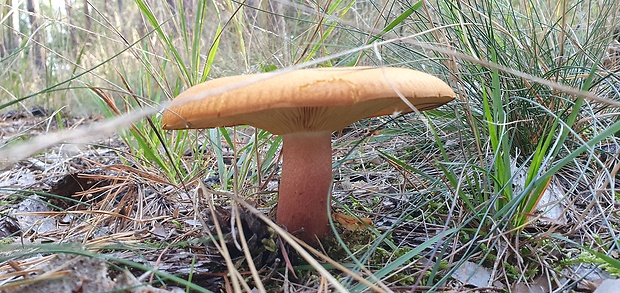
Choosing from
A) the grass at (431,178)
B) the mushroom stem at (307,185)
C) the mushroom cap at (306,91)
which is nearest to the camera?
the mushroom cap at (306,91)

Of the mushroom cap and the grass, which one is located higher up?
the mushroom cap

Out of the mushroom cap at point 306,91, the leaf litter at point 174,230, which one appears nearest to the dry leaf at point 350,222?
the leaf litter at point 174,230

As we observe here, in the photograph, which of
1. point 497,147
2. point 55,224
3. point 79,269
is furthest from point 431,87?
point 55,224

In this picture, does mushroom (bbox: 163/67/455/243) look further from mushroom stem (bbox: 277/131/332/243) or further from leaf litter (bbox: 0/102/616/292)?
leaf litter (bbox: 0/102/616/292)

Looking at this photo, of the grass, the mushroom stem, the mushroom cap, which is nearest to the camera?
the mushroom cap

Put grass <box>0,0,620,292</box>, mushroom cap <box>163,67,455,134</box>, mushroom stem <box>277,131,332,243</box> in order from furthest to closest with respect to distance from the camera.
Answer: mushroom stem <box>277,131,332,243</box>
grass <box>0,0,620,292</box>
mushroom cap <box>163,67,455,134</box>

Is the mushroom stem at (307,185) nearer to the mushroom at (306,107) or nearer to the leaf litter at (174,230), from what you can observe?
the mushroom at (306,107)

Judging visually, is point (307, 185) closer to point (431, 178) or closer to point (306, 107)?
point (306, 107)

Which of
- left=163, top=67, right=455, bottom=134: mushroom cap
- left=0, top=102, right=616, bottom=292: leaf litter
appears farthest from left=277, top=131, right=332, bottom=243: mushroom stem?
left=163, top=67, right=455, bottom=134: mushroom cap
